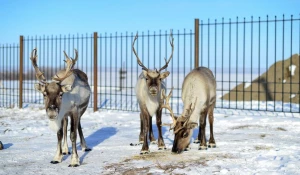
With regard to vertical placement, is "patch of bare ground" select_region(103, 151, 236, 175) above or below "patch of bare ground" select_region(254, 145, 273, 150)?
below

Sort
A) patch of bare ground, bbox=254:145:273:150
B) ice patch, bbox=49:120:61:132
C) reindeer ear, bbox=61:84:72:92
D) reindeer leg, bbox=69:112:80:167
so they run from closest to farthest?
reindeer ear, bbox=61:84:72:92 < reindeer leg, bbox=69:112:80:167 < ice patch, bbox=49:120:61:132 < patch of bare ground, bbox=254:145:273:150

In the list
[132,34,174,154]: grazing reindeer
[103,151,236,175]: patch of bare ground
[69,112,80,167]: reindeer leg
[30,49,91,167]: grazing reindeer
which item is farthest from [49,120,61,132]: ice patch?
[132,34,174,154]: grazing reindeer

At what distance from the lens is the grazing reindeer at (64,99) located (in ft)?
20.4

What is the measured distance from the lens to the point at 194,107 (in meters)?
7.32

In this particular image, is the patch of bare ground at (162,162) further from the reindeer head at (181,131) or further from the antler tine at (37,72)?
the antler tine at (37,72)

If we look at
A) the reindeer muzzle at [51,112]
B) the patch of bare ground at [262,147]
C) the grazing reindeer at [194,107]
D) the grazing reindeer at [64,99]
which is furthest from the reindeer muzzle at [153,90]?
the patch of bare ground at [262,147]

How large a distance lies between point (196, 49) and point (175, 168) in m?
6.57

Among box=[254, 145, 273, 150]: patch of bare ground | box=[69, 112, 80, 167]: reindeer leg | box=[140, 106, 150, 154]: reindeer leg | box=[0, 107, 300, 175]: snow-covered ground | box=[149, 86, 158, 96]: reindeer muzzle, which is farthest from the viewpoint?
box=[254, 145, 273, 150]: patch of bare ground

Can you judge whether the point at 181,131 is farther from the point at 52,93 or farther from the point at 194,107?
the point at 52,93

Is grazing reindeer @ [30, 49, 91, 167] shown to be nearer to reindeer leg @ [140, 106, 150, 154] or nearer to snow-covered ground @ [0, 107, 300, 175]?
snow-covered ground @ [0, 107, 300, 175]

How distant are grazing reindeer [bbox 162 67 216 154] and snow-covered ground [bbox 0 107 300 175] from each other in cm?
28

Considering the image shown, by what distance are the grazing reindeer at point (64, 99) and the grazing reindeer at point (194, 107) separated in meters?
1.66

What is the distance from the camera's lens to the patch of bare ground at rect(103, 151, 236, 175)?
612 cm

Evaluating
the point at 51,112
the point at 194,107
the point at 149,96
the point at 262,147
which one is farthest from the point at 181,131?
the point at 51,112
